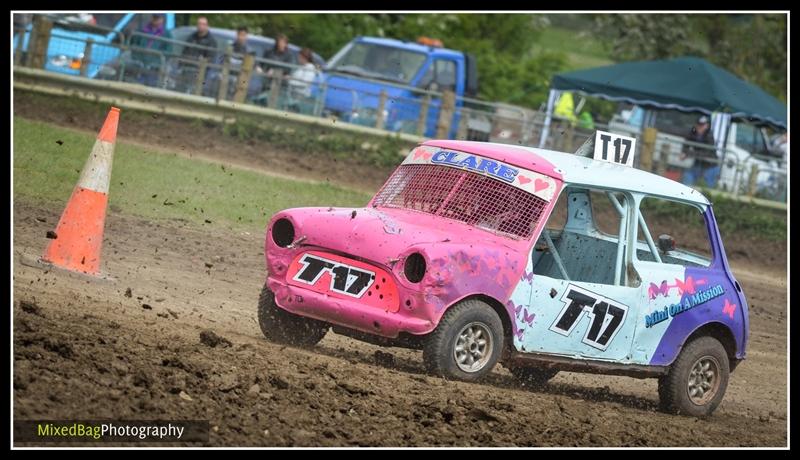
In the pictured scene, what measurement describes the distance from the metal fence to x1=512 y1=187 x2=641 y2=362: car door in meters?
10.3

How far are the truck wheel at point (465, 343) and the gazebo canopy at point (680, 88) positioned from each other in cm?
1589

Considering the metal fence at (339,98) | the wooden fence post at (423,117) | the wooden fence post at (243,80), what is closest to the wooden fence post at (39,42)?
the metal fence at (339,98)

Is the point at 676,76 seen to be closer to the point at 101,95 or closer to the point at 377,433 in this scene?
the point at 101,95

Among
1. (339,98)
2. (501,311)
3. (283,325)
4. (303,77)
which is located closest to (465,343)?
(501,311)

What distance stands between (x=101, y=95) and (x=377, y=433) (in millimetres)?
13408

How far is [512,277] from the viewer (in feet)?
25.9

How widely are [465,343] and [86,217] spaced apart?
3149 millimetres

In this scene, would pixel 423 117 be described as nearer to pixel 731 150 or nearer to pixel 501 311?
pixel 731 150

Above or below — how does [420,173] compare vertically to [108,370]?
above

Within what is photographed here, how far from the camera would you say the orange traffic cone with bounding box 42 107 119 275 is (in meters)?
9.27

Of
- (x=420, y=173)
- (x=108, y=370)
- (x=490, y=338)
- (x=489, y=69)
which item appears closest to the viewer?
(x=108, y=370)

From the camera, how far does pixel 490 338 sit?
7.87 m

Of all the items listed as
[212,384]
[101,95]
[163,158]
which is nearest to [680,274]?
[212,384]

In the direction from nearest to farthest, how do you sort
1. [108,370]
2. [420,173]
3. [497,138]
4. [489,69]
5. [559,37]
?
[108,370] < [420,173] < [497,138] < [489,69] < [559,37]
